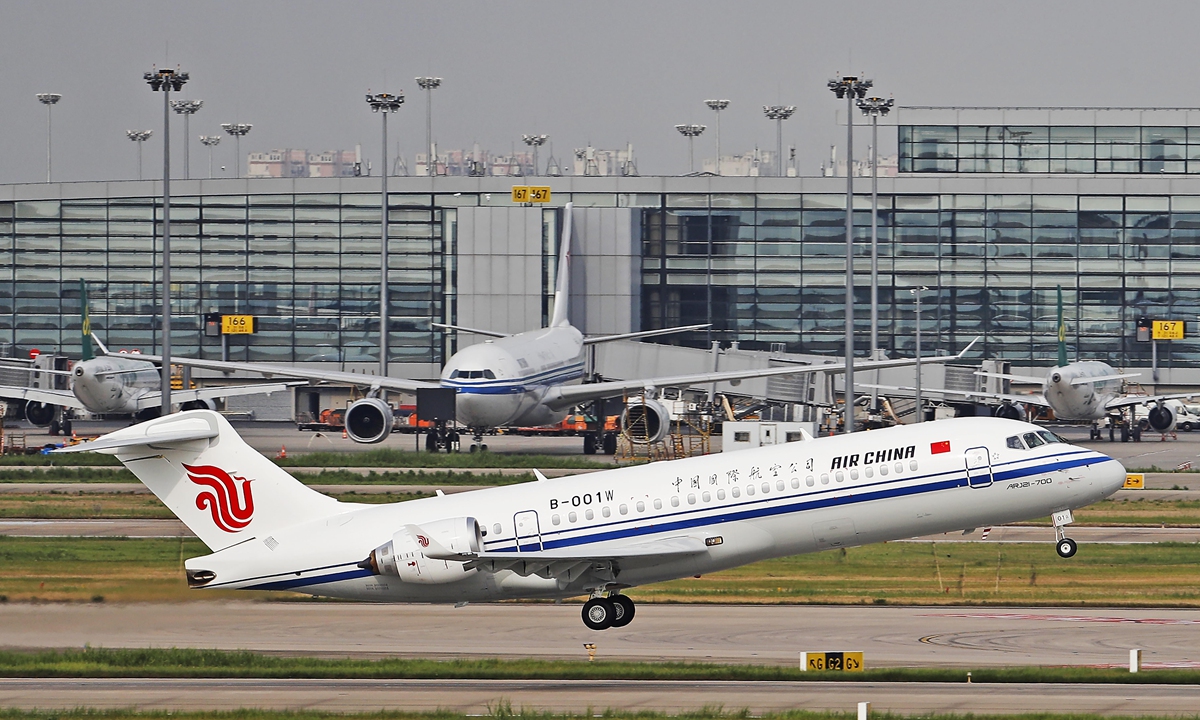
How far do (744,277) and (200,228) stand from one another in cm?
4907

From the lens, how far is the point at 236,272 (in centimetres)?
13225

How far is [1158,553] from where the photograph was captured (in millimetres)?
51344

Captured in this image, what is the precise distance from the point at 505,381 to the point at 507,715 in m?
49.7

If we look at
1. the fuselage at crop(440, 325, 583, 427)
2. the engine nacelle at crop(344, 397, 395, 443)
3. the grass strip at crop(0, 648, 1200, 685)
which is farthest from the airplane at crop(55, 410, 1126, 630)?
the engine nacelle at crop(344, 397, 395, 443)

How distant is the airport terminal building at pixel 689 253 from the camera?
4889 inches

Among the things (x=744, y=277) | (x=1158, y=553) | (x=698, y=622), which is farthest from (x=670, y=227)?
(x=698, y=622)

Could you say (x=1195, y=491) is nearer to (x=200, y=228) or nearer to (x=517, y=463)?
(x=517, y=463)

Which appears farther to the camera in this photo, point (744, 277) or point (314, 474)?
point (744, 277)

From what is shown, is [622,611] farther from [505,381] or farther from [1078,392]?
[1078,392]

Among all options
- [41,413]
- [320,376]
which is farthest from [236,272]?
[320,376]

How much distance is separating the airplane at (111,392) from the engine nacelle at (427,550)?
63.1 metres

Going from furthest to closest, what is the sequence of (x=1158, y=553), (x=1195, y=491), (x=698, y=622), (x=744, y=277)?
(x=744, y=277), (x=1195, y=491), (x=1158, y=553), (x=698, y=622)

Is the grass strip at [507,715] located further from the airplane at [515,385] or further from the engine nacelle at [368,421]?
the engine nacelle at [368,421]

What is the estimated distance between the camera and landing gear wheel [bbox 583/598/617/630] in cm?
3416
